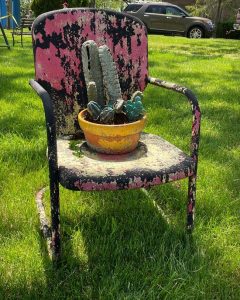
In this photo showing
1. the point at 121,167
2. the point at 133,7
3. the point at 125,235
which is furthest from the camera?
the point at 133,7

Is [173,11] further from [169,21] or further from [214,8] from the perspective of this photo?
[214,8]

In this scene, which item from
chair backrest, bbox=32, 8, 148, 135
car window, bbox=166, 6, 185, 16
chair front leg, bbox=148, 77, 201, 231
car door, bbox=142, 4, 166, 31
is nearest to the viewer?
chair front leg, bbox=148, 77, 201, 231

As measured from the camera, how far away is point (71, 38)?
2.16 m

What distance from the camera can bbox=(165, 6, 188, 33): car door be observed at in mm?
16609

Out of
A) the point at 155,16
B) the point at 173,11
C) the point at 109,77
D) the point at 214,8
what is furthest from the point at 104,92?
the point at 214,8

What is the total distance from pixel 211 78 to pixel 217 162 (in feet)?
11.5

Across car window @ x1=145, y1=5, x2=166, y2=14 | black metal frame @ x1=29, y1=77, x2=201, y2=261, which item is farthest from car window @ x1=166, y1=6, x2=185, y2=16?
black metal frame @ x1=29, y1=77, x2=201, y2=261

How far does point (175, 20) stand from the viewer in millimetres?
16688

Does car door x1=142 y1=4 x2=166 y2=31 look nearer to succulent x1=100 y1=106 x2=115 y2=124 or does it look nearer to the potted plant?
the potted plant

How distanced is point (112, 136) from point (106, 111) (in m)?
0.11

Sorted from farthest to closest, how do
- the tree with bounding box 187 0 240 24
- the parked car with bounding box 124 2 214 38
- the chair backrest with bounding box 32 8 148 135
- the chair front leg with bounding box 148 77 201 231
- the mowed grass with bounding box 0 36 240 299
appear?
the tree with bounding box 187 0 240 24 → the parked car with bounding box 124 2 214 38 → the chair backrest with bounding box 32 8 148 135 → the chair front leg with bounding box 148 77 201 231 → the mowed grass with bounding box 0 36 240 299

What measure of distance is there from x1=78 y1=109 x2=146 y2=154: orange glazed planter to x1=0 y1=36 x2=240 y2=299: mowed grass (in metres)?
0.47

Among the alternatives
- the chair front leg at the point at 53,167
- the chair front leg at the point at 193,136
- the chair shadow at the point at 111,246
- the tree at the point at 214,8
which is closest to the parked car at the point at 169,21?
the tree at the point at 214,8

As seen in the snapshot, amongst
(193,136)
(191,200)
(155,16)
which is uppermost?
(193,136)
